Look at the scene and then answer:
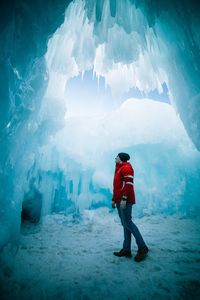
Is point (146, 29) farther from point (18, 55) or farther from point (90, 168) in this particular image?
point (90, 168)

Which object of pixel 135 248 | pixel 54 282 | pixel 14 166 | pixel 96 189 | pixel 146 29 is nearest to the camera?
pixel 54 282

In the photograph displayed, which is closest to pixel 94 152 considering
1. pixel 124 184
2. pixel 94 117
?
pixel 94 117

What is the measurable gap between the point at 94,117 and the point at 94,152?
2882 millimetres

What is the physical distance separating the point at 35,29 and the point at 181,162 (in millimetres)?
9584

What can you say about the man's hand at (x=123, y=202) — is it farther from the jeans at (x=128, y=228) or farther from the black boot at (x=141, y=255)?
the black boot at (x=141, y=255)

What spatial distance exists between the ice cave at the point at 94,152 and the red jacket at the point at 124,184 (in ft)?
3.27

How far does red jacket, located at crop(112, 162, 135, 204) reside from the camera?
3.16m

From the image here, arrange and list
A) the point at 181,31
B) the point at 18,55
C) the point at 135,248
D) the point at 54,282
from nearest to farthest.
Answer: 1. the point at 54,282
2. the point at 135,248
3. the point at 18,55
4. the point at 181,31

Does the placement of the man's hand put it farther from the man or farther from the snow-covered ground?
the snow-covered ground

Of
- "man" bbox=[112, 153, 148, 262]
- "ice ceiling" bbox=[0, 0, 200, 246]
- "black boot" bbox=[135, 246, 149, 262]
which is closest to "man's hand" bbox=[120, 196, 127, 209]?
"man" bbox=[112, 153, 148, 262]

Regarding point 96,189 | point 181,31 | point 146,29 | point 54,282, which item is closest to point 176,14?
point 181,31

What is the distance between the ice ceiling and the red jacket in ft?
7.52

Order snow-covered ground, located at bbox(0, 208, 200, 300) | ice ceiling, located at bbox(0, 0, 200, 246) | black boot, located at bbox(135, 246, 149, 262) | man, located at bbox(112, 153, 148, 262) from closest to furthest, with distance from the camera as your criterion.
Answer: snow-covered ground, located at bbox(0, 208, 200, 300) < black boot, located at bbox(135, 246, 149, 262) < man, located at bbox(112, 153, 148, 262) < ice ceiling, located at bbox(0, 0, 200, 246)

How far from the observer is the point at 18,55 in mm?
4055
